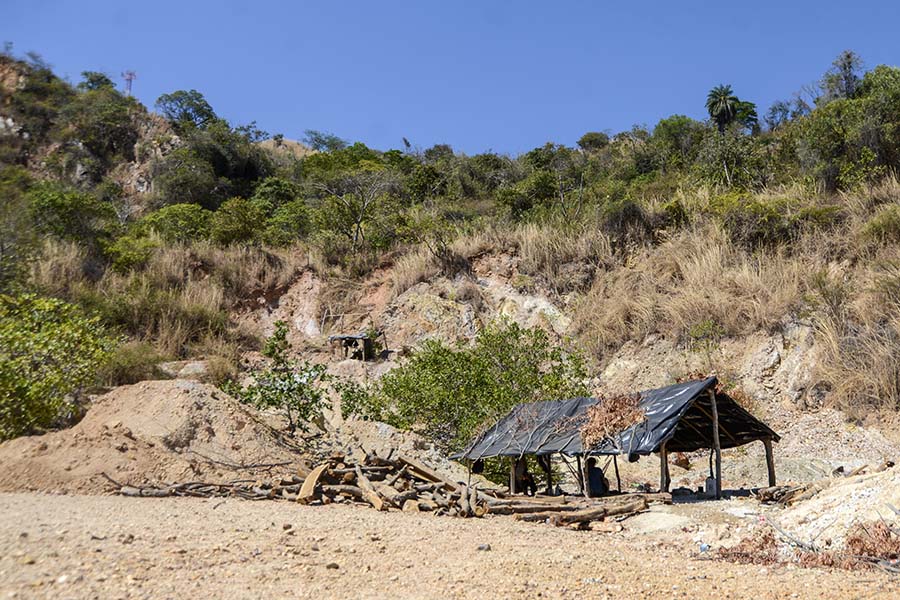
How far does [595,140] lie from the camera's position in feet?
155

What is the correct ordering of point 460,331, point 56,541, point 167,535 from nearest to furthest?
point 56,541, point 167,535, point 460,331

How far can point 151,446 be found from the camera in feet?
33.3

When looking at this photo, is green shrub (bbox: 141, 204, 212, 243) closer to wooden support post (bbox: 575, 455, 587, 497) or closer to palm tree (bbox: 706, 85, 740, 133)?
wooden support post (bbox: 575, 455, 587, 497)

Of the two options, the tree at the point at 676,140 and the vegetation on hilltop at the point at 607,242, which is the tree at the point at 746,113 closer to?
the tree at the point at 676,140

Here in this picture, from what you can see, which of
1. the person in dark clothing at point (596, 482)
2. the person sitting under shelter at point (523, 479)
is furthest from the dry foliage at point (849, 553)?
the person sitting under shelter at point (523, 479)

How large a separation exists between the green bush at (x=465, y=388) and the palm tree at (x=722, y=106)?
36.0 meters

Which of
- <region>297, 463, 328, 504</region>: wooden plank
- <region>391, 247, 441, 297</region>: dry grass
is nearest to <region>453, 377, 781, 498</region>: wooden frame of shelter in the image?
<region>297, 463, 328, 504</region>: wooden plank

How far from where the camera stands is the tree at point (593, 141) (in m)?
46.8

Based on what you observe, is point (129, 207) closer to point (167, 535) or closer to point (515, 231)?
point (515, 231)

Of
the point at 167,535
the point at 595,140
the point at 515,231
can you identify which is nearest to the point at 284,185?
the point at 515,231

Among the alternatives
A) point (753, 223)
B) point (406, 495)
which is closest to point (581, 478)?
point (406, 495)

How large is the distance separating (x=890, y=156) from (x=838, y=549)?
55.7 ft

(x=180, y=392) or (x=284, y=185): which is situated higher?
(x=284, y=185)

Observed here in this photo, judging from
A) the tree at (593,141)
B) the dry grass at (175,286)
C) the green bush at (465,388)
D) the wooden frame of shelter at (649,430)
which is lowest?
the wooden frame of shelter at (649,430)
